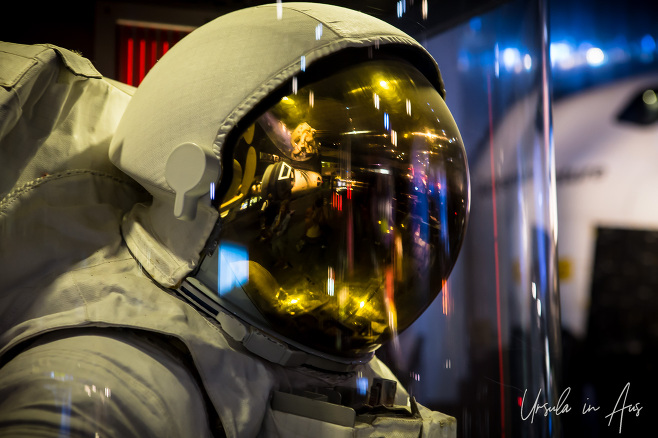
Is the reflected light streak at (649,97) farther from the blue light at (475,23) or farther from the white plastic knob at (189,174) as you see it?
the white plastic knob at (189,174)

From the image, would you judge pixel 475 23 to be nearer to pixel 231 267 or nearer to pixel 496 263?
pixel 496 263

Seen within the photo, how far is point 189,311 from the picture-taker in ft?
2.31

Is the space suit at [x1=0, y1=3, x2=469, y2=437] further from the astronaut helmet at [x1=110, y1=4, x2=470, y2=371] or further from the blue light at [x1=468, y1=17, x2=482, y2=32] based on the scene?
the blue light at [x1=468, y1=17, x2=482, y2=32]

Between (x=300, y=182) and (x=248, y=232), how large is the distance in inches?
3.5

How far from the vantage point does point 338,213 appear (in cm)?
65

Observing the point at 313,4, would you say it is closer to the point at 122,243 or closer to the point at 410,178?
the point at 410,178

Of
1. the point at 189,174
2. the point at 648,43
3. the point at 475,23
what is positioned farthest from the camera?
the point at 648,43

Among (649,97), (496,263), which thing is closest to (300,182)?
(496,263)

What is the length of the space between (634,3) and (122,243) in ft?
4.25

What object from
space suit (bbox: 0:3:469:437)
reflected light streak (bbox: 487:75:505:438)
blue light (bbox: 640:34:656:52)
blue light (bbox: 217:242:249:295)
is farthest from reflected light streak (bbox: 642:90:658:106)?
blue light (bbox: 217:242:249:295)

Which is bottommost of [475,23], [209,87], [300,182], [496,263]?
[496,263]

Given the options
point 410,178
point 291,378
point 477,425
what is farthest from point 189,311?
point 477,425

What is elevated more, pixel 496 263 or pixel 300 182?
pixel 300 182

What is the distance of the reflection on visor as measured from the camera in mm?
650
